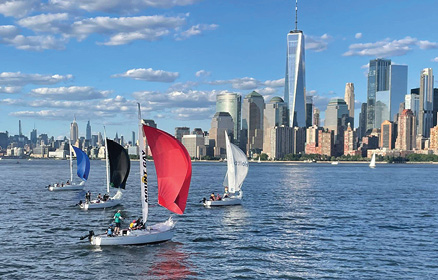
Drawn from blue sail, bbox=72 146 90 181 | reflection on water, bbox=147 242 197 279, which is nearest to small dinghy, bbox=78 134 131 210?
reflection on water, bbox=147 242 197 279

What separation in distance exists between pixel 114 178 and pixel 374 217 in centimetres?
3498

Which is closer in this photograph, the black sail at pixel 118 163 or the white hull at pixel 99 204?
the white hull at pixel 99 204

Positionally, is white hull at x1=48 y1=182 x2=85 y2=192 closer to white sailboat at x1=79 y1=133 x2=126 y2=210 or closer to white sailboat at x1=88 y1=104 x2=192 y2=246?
white sailboat at x1=79 y1=133 x2=126 y2=210

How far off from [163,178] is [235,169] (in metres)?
39.1

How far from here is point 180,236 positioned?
5294 centimetres

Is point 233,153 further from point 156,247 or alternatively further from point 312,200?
point 156,247

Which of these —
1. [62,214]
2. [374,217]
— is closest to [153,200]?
[62,214]

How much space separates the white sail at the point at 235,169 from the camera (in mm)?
83188

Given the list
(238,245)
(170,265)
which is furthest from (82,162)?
(170,265)

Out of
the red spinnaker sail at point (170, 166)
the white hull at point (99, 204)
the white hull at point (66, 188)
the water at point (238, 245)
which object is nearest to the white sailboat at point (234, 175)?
the water at point (238, 245)

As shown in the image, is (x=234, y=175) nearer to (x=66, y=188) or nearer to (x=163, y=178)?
(x=163, y=178)

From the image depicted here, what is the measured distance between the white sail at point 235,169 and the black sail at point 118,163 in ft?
56.7

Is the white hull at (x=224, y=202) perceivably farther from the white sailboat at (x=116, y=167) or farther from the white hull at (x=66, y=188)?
the white hull at (x=66, y=188)

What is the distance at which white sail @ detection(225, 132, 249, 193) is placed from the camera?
3275 inches
